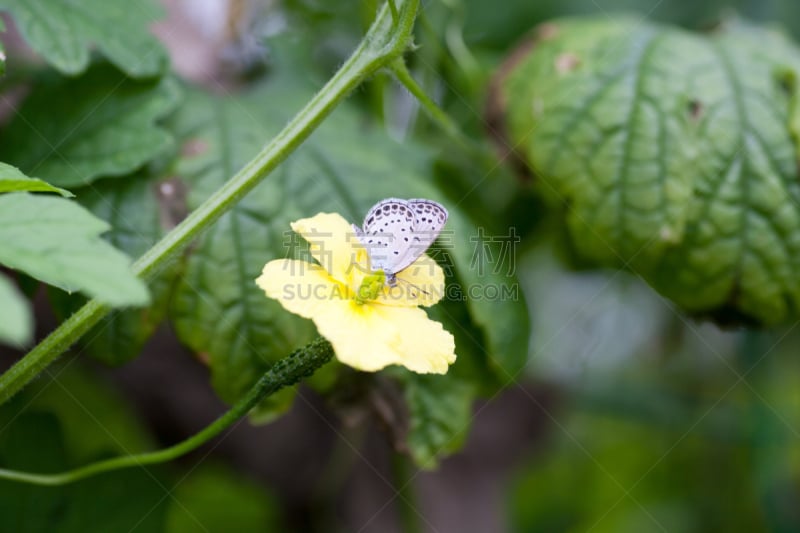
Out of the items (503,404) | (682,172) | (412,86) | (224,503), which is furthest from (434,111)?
(503,404)

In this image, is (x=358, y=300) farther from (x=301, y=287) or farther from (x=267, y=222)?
(x=267, y=222)

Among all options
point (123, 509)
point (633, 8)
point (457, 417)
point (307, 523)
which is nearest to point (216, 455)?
point (307, 523)

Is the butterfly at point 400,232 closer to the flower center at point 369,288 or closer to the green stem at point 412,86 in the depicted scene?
the flower center at point 369,288

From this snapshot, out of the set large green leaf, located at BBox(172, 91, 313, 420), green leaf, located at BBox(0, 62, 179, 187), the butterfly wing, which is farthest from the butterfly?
green leaf, located at BBox(0, 62, 179, 187)

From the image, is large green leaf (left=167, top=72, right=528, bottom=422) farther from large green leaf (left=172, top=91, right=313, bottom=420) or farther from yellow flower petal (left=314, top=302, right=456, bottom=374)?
yellow flower petal (left=314, top=302, right=456, bottom=374)

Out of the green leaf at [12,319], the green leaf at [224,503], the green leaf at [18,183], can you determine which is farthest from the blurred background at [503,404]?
the green leaf at [12,319]

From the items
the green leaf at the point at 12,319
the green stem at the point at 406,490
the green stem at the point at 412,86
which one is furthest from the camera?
the green stem at the point at 406,490
